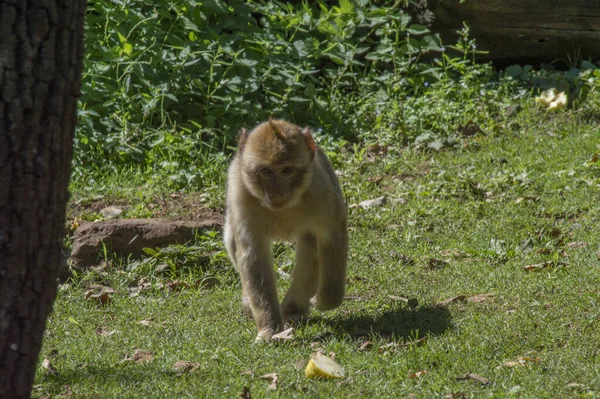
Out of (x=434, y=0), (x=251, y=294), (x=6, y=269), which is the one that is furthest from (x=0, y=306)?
(x=434, y=0)

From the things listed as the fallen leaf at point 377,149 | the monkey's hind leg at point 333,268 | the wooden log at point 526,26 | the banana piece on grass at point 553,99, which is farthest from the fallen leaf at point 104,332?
the wooden log at point 526,26

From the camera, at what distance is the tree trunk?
314 centimetres

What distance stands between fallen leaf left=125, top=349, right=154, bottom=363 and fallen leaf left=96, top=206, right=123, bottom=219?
10.3ft

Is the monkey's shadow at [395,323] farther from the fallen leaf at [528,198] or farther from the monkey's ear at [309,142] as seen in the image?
the fallen leaf at [528,198]

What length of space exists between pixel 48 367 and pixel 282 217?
5.42 ft

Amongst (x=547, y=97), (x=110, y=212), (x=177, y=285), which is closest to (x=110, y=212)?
(x=110, y=212)

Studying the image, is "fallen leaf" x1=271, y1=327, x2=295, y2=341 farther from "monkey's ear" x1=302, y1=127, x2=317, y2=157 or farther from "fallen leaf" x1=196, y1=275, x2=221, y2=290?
"fallen leaf" x1=196, y1=275, x2=221, y2=290

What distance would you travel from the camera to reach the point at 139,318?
6250 millimetres

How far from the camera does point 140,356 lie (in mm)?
5289

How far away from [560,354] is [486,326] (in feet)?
2.10

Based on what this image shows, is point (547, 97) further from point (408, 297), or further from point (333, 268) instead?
point (333, 268)

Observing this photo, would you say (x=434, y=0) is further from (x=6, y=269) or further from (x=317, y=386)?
(x=6, y=269)

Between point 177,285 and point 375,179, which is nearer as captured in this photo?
Answer: point 177,285

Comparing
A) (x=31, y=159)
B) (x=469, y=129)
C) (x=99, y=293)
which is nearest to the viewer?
(x=31, y=159)
